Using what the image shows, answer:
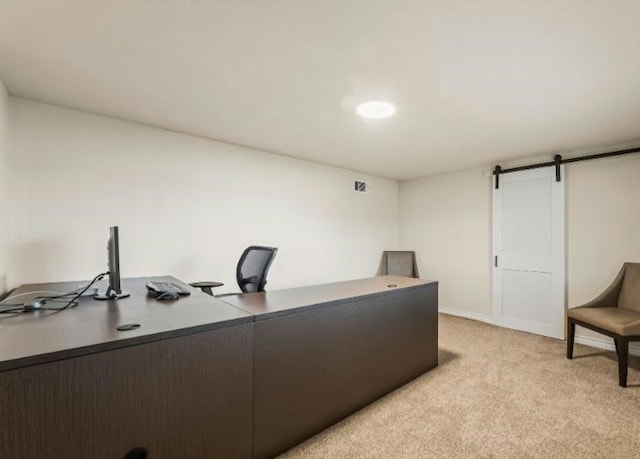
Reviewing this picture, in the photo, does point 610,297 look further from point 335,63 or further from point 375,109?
point 335,63

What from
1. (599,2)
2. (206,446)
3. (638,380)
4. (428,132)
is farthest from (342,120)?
(638,380)

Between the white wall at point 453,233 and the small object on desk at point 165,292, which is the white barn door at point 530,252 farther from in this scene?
the small object on desk at point 165,292

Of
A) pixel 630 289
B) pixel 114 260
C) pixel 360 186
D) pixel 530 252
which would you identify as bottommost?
pixel 630 289

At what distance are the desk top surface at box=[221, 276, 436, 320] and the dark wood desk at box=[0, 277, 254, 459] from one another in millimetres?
157

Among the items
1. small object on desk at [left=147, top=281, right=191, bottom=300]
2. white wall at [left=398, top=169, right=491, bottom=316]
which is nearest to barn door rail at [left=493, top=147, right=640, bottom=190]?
white wall at [left=398, top=169, right=491, bottom=316]

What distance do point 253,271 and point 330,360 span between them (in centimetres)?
124

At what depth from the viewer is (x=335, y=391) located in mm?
1877

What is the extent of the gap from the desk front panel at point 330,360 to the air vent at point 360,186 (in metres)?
2.50

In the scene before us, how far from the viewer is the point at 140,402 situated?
1.14 metres

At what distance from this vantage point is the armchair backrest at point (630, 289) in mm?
2913

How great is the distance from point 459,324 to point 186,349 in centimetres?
395

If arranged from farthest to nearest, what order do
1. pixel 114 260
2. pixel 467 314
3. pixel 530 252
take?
pixel 467 314 → pixel 530 252 → pixel 114 260

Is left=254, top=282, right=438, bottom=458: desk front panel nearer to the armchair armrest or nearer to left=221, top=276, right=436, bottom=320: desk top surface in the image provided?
left=221, top=276, right=436, bottom=320: desk top surface

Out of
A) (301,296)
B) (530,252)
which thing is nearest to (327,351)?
(301,296)
